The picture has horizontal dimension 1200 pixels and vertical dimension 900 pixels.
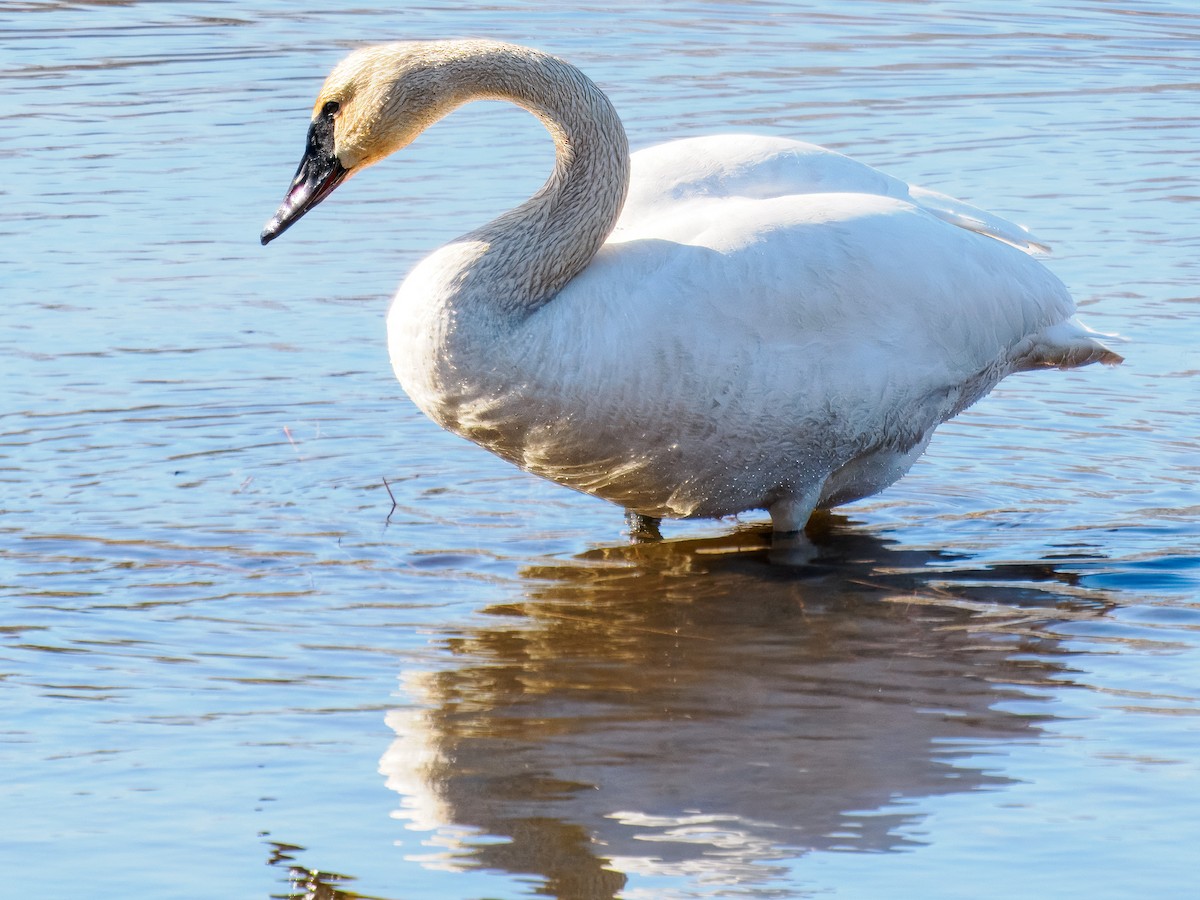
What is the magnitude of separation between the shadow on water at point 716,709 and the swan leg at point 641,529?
0.26 feet

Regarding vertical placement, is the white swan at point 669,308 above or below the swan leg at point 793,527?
above

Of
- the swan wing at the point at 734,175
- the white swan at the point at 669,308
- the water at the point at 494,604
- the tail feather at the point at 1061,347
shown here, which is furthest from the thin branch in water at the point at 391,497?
the tail feather at the point at 1061,347

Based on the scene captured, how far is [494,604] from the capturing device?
5.96 m

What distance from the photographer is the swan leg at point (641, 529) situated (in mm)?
6664

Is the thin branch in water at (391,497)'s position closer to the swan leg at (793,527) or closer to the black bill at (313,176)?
the black bill at (313,176)

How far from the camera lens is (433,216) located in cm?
980

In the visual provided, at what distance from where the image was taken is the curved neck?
5.79 m

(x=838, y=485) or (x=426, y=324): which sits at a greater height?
(x=426, y=324)

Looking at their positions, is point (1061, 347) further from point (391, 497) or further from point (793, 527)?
point (391, 497)

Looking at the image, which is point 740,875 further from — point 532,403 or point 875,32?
point 875,32

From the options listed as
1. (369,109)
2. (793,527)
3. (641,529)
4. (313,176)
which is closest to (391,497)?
(641,529)

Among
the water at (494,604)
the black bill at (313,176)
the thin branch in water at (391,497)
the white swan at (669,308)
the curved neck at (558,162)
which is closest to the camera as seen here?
the water at (494,604)

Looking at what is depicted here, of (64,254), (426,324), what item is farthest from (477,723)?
(64,254)

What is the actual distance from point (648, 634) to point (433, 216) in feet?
14.6
